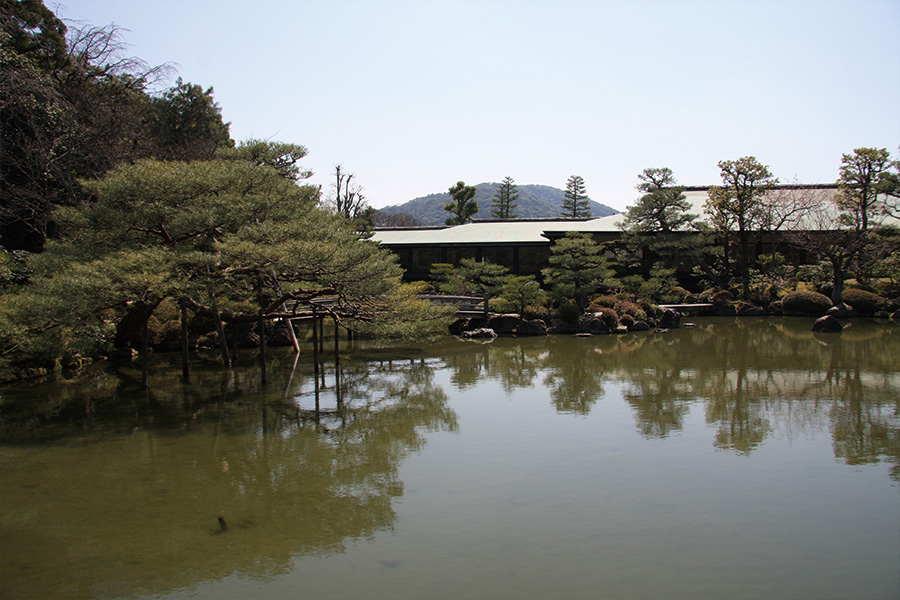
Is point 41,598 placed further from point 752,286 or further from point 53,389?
point 752,286

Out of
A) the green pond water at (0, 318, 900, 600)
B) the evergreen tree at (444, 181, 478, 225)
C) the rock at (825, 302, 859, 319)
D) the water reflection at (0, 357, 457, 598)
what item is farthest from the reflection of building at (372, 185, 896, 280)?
the evergreen tree at (444, 181, 478, 225)

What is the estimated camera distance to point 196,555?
203 inches

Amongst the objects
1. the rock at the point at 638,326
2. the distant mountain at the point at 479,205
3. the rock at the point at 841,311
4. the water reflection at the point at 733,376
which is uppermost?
the distant mountain at the point at 479,205

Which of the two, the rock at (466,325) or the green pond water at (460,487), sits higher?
the rock at (466,325)

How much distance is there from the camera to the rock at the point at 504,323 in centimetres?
1952

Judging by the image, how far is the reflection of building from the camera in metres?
24.9

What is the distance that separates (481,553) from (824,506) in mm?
3400

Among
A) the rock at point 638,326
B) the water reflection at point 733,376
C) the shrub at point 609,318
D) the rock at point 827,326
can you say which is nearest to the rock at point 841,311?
the water reflection at point 733,376

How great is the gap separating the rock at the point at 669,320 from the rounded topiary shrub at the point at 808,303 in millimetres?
4828

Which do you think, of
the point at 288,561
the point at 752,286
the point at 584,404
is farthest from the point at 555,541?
the point at 752,286

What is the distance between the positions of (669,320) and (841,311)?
609cm

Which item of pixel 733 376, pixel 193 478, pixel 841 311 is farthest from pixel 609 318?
pixel 193 478

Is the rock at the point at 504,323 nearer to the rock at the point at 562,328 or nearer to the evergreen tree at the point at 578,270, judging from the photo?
the rock at the point at 562,328

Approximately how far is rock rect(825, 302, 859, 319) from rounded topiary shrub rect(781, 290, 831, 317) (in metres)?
0.45
